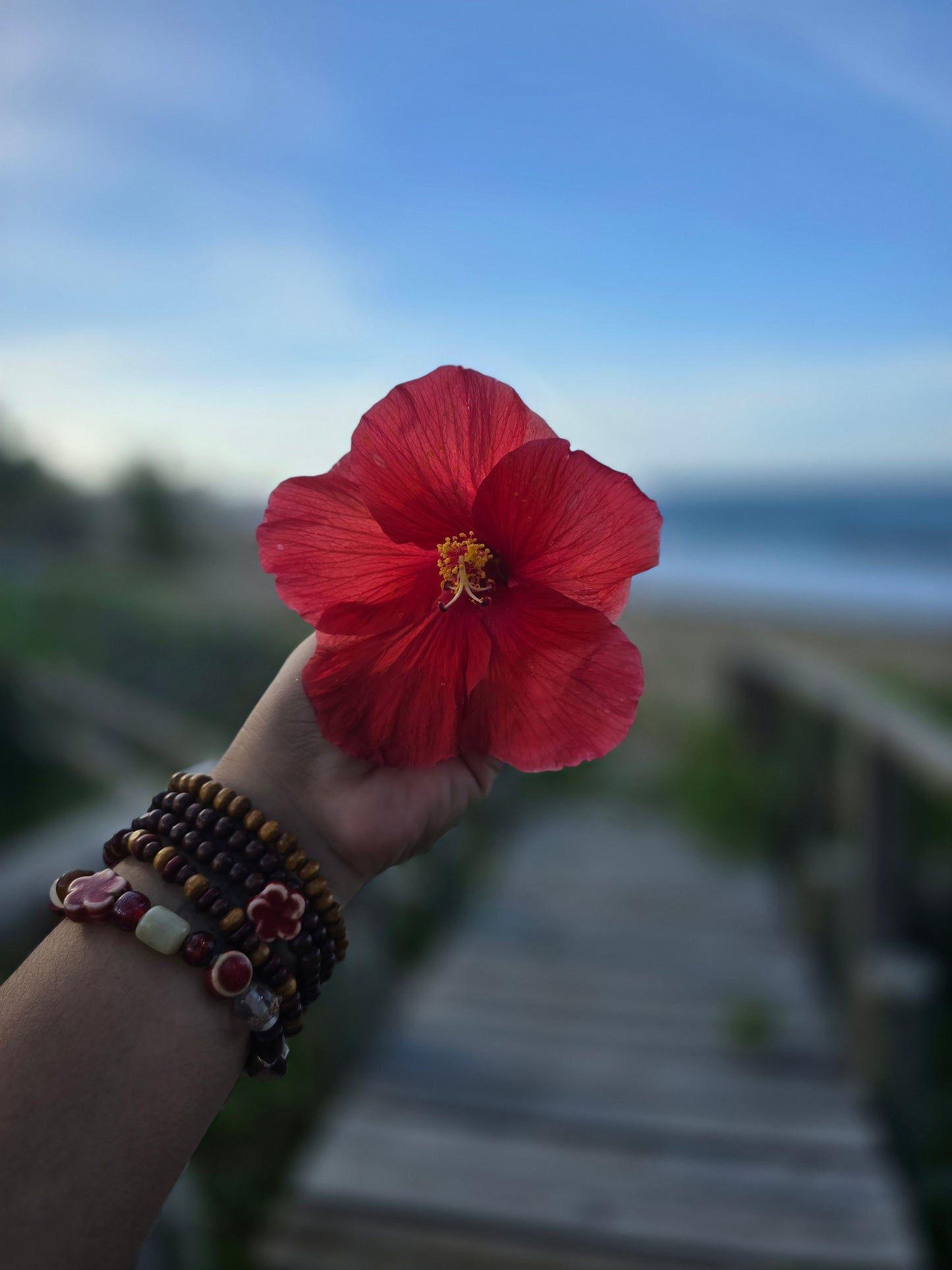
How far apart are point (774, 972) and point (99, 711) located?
3301mm

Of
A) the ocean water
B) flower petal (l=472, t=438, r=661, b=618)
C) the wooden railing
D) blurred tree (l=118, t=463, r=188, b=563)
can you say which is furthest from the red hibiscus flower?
the ocean water

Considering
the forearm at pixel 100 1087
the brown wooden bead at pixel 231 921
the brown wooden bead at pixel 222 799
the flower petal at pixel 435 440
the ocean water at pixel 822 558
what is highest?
the flower petal at pixel 435 440

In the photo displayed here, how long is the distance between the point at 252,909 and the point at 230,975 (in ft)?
0.16

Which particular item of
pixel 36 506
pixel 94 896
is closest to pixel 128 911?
pixel 94 896

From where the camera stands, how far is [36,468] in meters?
4.84

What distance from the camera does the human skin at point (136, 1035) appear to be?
2.10ft

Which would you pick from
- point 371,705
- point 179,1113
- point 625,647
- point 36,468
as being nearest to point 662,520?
point 625,647

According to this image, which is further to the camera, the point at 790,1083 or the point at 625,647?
the point at 790,1083

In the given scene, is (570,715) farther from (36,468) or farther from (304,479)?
(36,468)

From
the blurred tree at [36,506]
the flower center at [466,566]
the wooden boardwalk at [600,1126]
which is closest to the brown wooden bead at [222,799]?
the flower center at [466,566]

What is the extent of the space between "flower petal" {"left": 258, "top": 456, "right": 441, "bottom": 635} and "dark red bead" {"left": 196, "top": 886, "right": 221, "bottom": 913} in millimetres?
217

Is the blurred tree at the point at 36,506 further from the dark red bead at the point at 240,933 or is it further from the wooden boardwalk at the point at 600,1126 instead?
the dark red bead at the point at 240,933

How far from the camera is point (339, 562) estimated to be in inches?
28.5

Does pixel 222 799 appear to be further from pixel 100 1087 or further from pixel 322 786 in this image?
pixel 100 1087
